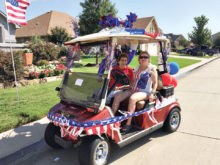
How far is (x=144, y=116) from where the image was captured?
3.18m

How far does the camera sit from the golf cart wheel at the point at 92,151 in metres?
2.46

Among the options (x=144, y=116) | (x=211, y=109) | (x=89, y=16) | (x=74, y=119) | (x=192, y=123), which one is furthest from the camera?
(x=89, y=16)

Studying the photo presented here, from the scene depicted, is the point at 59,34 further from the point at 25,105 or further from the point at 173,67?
the point at 173,67

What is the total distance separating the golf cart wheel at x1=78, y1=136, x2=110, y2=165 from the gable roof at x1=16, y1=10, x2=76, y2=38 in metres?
28.0

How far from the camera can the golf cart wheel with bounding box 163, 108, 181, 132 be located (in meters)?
3.70

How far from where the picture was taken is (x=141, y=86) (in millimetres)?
3473

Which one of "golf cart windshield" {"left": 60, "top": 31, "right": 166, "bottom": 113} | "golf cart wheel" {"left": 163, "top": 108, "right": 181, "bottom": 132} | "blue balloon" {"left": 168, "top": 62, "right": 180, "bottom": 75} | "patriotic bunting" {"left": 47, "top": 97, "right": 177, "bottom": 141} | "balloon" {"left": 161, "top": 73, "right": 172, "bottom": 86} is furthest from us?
"blue balloon" {"left": 168, "top": 62, "right": 180, "bottom": 75}

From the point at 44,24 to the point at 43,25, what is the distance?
9.4 inches

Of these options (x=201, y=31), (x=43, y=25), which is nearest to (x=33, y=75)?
(x=43, y=25)

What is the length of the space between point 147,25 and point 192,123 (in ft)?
96.5

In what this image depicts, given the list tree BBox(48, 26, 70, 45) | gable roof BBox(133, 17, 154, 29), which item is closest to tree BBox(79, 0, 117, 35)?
tree BBox(48, 26, 70, 45)

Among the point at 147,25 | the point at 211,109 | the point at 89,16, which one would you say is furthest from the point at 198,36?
the point at 211,109

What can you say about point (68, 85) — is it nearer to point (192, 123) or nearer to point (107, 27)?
point (107, 27)

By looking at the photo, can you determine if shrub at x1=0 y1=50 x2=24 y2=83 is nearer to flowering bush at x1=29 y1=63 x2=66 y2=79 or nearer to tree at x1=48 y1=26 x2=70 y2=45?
flowering bush at x1=29 y1=63 x2=66 y2=79
